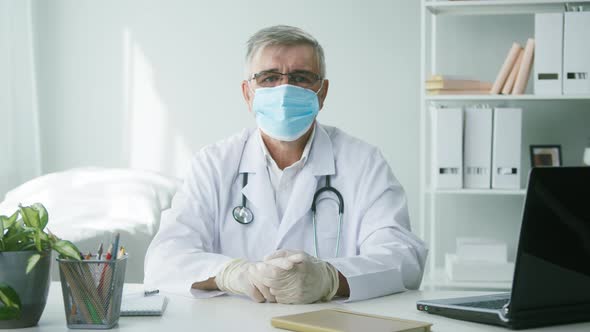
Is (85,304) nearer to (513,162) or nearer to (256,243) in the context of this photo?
(256,243)

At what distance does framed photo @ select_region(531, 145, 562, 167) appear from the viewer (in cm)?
309

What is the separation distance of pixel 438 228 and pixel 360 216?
144 centimetres

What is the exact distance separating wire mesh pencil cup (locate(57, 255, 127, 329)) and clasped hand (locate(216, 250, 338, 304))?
310 millimetres

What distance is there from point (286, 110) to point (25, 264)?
97cm

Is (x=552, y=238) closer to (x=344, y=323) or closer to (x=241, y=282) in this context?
(x=344, y=323)

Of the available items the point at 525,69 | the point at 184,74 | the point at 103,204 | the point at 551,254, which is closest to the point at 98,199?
the point at 103,204

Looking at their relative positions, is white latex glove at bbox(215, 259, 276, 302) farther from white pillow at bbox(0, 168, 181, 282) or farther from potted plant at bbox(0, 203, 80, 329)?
white pillow at bbox(0, 168, 181, 282)

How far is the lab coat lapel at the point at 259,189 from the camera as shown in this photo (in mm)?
1971

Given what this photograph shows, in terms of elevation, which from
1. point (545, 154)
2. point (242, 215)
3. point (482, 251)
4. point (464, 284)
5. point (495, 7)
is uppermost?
point (495, 7)

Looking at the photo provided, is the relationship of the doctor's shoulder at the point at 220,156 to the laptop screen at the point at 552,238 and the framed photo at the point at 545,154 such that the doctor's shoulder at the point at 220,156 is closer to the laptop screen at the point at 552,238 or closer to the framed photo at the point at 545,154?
the laptop screen at the point at 552,238

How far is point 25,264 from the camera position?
1.16m

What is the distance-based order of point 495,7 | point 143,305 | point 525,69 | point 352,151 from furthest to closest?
point 495,7
point 525,69
point 352,151
point 143,305

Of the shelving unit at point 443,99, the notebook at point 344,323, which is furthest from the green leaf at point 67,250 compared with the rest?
the shelving unit at point 443,99

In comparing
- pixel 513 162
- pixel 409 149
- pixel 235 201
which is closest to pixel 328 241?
pixel 235 201
